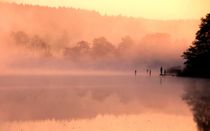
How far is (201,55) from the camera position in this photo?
54219mm

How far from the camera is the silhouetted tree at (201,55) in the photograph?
53475 mm

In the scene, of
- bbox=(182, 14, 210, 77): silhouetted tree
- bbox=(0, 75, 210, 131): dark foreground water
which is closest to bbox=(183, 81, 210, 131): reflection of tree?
bbox=(0, 75, 210, 131): dark foreground water

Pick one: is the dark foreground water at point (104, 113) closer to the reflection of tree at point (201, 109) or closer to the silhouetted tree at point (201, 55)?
the reflection of tree at point (201, 109)

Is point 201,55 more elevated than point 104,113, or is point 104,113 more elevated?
point 201,55

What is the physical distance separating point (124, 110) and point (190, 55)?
34.3 meters

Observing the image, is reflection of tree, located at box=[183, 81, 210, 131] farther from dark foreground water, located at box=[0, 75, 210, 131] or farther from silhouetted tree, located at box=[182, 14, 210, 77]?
silhouetted tree, located at box=[182, 14, 210, 77]

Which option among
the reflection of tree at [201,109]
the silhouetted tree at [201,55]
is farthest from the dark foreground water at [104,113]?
the silhouetted tree at [201,55]

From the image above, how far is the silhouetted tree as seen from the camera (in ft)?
175

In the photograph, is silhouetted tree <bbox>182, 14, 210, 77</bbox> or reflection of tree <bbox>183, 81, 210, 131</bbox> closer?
reflection of tree <bbox>183, 81, 210, 131</bbox>

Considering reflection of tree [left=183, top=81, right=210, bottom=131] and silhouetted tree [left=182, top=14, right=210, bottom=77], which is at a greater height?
silhouetted tree [left=182, top=14, right=210, bottom=77]

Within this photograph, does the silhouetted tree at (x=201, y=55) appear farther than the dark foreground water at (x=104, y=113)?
Yes

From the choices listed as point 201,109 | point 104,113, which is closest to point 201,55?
point 201,109

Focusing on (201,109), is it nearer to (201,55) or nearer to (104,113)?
(104,113)

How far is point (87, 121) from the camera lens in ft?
62.9
